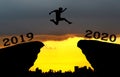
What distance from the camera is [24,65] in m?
30.4

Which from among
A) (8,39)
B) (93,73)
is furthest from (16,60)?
(93,73)

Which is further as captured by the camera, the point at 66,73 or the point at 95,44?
the point at 95,44

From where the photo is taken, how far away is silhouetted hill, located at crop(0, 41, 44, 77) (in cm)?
3019

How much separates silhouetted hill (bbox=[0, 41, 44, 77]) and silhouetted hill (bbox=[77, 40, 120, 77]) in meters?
2.99

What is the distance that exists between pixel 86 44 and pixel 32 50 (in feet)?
11.4

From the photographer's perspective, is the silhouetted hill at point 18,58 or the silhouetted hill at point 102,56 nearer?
the silhouetted hill at point 102,56

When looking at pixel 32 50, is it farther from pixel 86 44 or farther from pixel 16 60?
pixel 86 44

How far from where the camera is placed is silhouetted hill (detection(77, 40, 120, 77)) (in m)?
29.8

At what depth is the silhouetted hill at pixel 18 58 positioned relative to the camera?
3019cm

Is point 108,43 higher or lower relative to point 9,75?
higher

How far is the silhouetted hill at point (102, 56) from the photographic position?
2983 cm

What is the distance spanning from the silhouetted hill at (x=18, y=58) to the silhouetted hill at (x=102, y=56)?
2.99 m

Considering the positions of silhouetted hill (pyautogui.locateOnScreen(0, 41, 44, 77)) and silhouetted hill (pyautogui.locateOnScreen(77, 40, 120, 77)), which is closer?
silhouetted hill (pyautogui.locateOnScreen(77, 40, 120, 77))

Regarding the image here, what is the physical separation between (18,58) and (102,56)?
17.8 feet
